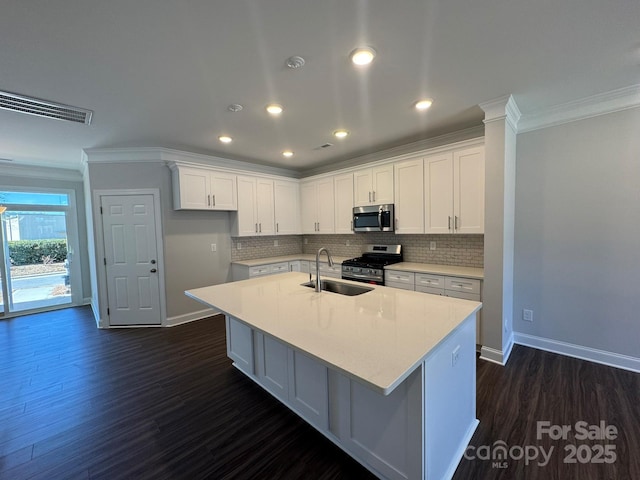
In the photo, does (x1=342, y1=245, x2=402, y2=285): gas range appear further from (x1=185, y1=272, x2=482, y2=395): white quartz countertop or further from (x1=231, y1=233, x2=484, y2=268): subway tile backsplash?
(x1=185, y1=272, x2=482, y2=395): white quartz countertop

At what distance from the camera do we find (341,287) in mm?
2633

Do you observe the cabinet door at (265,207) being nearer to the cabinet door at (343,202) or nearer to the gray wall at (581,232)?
the cabinet door at (343,202)

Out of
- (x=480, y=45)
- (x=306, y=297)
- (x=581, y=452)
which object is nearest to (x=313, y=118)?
(x=480, y=45)

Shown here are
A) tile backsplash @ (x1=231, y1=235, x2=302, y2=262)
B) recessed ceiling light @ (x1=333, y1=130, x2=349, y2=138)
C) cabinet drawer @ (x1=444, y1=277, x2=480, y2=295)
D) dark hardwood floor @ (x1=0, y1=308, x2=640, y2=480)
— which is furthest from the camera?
tile backsplash @ (x1=231, y1=235, x2=302, y2=262)

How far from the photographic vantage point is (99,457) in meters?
1.77

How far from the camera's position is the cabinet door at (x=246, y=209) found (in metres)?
4.68

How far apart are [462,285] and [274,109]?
2.84 metres

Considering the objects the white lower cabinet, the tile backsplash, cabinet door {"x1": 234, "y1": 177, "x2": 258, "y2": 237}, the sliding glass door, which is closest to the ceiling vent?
cabinet door {"x1": 234, "y1": 177, "x2": 258, "y2": 237}

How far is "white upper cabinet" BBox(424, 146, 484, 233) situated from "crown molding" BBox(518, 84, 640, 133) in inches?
24.9

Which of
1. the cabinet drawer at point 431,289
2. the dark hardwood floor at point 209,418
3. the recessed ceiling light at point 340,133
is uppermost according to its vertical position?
the recessed ceiling light at point 340,133

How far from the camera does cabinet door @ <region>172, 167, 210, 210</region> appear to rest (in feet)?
13.2

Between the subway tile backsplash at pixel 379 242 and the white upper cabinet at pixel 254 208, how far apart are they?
0.35 m

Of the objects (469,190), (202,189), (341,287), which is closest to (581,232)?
(469,190)

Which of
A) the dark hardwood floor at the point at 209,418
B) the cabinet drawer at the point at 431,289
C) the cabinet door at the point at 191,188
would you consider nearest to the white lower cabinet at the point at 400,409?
the dark hardwood floor at the point at 209,418
